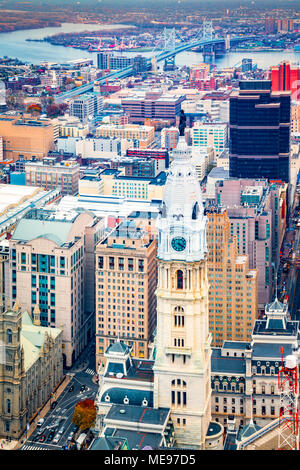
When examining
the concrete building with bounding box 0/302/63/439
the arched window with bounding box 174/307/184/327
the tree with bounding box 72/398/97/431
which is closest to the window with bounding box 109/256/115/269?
the concrete building with bounding box 0/302/63/439

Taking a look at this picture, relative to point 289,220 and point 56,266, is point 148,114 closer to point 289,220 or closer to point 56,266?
point 289,220

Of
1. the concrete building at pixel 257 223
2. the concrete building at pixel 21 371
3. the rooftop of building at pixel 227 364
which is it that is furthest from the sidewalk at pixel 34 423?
the concrete building at pixel 257 223

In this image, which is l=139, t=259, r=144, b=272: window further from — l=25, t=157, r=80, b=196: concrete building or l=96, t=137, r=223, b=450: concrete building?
l=25, t=157, r=80, b=196: concrete building

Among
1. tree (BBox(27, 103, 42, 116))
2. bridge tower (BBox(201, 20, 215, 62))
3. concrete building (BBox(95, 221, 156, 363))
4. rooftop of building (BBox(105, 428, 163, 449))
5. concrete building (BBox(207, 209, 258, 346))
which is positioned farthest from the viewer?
tree (BBox(27, 103, 42, 116))

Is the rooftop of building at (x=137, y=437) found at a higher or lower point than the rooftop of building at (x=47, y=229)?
lower

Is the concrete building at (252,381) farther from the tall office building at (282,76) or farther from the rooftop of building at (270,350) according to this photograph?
the tall office building at (282,76)

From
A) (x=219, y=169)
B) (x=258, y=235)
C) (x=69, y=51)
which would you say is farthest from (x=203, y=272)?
(x=69, y=51)
